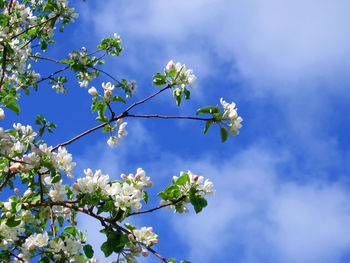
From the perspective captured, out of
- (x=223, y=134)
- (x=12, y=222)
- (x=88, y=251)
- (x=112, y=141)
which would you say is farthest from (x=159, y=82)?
(x=12, y=222)

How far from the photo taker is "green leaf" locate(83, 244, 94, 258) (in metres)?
2.20

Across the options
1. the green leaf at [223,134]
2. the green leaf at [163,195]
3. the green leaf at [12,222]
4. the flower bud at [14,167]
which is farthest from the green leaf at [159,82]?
the green leaf at [12,222]

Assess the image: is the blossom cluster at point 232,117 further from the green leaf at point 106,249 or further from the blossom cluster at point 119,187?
the green leaf at point 106,249

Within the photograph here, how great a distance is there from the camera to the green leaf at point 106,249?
2117mm

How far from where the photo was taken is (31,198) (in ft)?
7.91

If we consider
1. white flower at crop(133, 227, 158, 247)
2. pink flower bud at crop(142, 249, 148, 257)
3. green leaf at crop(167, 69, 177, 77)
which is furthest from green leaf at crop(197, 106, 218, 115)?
pink flower bud at crop(142, 249, 148, 257)

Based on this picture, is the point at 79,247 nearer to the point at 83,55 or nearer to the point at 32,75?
the point at 83,55

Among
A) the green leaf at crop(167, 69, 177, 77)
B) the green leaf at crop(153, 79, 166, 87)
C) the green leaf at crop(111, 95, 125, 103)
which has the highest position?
the green leaf at crop(167, 69, 177, 77)

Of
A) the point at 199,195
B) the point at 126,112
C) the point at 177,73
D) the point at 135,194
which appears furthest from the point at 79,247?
the point at 177,73

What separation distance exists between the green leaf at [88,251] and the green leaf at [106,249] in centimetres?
14

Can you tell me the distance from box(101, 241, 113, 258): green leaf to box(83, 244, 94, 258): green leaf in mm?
137

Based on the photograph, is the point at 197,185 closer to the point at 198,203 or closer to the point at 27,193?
the point at 198,203

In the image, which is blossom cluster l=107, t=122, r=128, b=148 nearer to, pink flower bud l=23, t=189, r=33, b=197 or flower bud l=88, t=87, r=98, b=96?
flower bud l=88, t=87, r=98, b=96

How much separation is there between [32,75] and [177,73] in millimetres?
2906
